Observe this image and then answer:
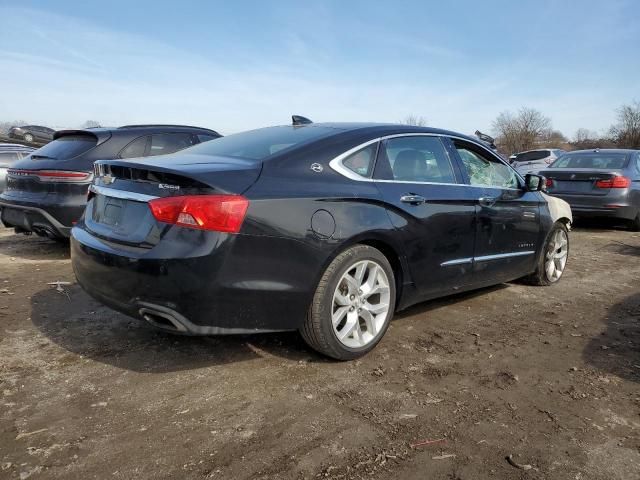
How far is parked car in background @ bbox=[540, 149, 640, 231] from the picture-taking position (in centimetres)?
858

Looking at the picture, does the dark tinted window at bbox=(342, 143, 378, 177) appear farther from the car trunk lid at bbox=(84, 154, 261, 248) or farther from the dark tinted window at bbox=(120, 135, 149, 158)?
the dark tinted window at bbox=(120, 135, 149, 158)

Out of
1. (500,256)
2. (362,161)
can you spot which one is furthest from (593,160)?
(362,161)

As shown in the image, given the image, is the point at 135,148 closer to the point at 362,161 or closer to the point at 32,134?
the point at 362,161

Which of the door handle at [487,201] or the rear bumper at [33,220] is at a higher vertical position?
the door handle at [487,201]

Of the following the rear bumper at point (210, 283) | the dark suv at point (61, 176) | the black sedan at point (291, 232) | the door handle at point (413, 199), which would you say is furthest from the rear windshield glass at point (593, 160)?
the rear bumper at point (210, 283)

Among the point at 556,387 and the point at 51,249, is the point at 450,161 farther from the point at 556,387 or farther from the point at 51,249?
the point at 51,249

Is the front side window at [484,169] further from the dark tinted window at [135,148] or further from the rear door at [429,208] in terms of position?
the dark tinted window at [135,148]

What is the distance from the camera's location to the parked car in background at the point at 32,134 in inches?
1351

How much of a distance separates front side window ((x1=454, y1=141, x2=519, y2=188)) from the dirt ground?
3.77 ft

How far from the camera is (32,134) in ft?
114

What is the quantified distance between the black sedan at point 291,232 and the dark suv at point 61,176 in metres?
2.39

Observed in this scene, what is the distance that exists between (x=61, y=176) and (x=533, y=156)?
18907 mm

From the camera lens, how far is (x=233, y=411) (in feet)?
8.40

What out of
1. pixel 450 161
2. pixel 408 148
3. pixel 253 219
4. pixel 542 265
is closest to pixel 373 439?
pixel 253 219
